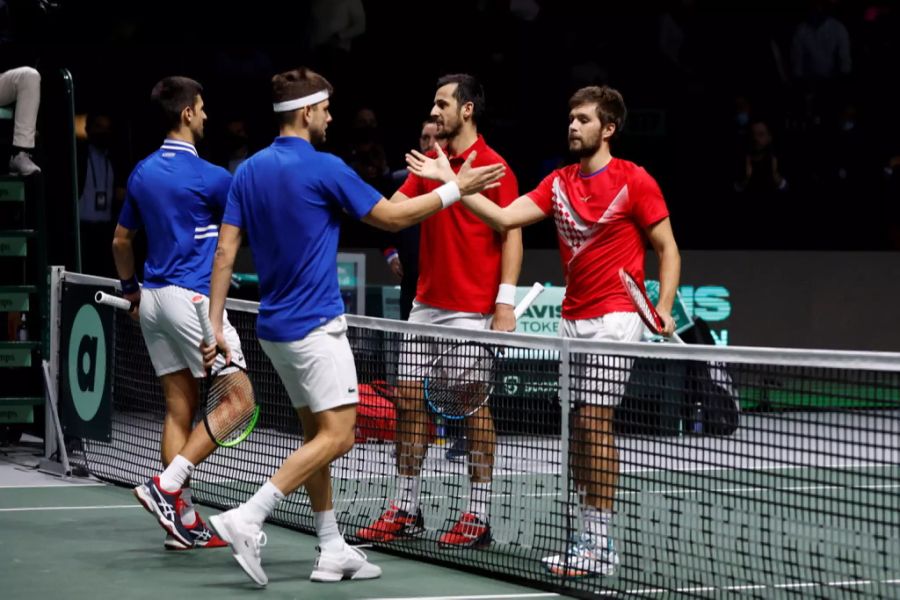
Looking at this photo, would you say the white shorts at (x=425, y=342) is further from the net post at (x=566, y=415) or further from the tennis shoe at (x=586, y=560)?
the tennis shoe at (x=586, y=560)

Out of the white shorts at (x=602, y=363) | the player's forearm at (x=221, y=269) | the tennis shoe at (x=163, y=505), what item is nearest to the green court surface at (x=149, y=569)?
the tennis shoe at (x=163, y=505)

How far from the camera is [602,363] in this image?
22.8 ft

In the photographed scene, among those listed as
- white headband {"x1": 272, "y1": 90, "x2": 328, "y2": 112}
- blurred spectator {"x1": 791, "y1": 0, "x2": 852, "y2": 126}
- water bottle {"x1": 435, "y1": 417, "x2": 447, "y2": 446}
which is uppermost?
blurred spectator {"x1": 791, "y1": 0, "x2": 852, "y2": 126}

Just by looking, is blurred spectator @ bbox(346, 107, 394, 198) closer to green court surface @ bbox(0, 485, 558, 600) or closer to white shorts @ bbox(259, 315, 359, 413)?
green court surface @ bbox(0, 485, 558, 600)

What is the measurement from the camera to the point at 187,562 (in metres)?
7.25

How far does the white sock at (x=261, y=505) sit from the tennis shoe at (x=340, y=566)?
1.39 feet

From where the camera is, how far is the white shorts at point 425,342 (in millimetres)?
7570

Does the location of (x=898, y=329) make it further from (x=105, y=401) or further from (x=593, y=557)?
(x=593, y=557)

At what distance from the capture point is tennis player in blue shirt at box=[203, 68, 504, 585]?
645 cm

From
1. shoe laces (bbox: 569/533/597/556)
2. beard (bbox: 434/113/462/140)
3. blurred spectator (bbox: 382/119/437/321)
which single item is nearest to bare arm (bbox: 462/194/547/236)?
beard (bbox: 434/113/462/140)

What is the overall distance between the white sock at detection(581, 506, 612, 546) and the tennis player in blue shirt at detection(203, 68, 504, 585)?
3.38 feet

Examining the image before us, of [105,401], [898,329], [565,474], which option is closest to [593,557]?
[565,474]

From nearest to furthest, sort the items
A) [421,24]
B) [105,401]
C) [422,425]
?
[422,425] → [105,401] → [421,24]

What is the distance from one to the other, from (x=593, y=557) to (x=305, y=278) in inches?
63.9
